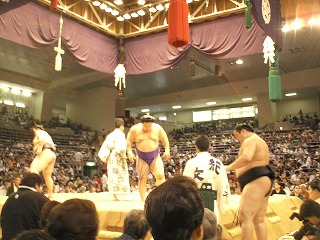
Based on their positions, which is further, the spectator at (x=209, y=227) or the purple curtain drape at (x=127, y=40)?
the purple curtain drape at (x=127, y=40)

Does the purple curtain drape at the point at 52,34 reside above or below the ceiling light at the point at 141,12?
below

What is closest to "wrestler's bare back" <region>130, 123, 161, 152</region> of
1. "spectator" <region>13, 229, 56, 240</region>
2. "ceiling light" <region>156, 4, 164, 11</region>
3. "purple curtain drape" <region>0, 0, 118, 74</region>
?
"purple curtain drape" <region>0, 0, 118, 74</region>

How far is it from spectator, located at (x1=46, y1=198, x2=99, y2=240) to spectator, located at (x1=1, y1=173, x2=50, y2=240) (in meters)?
0.99

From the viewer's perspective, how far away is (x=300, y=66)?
37.6ft

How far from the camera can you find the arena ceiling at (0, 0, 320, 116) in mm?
5062

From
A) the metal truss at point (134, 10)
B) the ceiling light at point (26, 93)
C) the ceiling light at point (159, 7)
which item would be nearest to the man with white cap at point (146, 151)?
the metal truss at point (134, 10)

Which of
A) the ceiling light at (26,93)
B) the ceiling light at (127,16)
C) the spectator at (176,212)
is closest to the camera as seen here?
the spectator at (176,212)

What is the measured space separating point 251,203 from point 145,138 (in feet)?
5.28

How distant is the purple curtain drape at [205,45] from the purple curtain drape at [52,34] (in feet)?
1.30

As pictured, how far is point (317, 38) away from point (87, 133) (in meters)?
8.89

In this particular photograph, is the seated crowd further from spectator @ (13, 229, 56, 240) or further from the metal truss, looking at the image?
the metal truss

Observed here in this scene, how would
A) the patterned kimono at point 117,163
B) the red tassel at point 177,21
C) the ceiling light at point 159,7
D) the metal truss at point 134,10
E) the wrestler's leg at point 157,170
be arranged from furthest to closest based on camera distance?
the ceiling light at point 159,7
the metal truss at point 134,10
the patterned kimono at point 117,163
the wrestler's leg at point 157,170
the red tassel at point 177,21

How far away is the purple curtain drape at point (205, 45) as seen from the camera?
4.66 metres

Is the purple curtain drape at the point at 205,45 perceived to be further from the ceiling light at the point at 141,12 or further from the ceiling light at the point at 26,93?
the ceiling light at the point at 26,93
